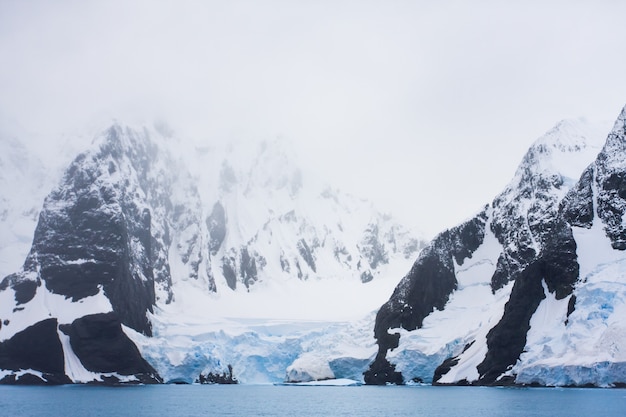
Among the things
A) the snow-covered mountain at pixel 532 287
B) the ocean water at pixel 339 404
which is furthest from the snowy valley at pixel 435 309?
the ocean water at pixel 339 404

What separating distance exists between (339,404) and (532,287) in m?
56.6

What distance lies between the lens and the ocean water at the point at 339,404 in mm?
81312

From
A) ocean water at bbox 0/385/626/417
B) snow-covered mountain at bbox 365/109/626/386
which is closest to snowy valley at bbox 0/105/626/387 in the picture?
snow-covered mountain at bbox 365/109/626/386

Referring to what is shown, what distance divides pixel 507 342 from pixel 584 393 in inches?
1181

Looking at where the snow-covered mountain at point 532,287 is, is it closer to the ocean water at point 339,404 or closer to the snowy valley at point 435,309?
the snowy valley at point 435,309

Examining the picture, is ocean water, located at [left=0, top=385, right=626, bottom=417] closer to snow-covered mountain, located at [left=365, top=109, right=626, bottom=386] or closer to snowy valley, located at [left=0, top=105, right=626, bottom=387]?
snow-covered mountain, located at [left=365, top=109, right=626, bottom=386]

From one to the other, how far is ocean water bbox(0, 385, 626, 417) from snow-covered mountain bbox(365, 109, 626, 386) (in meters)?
11.7

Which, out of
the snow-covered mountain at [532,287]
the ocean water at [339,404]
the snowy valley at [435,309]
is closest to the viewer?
the ocean water at [339,404]

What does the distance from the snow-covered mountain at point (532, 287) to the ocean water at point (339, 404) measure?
461 inches

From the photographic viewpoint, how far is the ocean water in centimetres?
8131

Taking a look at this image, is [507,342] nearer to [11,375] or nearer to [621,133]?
[621,133]

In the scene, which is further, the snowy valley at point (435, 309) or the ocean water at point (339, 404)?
the snowy valley at point (435, 309)

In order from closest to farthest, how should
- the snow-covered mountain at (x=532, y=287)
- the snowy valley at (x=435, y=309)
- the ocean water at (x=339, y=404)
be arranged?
the ocean water at (x=339, y=404), the snow-covered mountain at (x=532, y=287), the snowy valley at (x=435, y=309)

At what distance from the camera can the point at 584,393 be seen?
102938 mm
